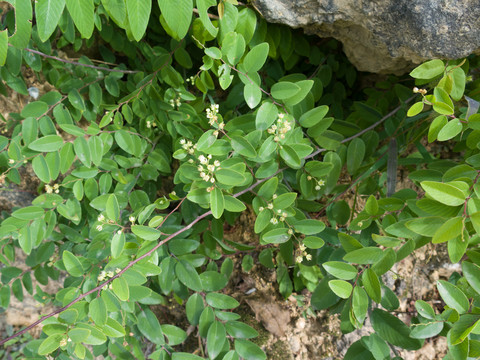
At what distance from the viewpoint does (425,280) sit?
5.67ft

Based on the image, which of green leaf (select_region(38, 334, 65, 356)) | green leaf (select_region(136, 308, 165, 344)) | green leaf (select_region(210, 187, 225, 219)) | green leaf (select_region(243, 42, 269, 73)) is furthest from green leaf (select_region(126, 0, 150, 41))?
green leaf (select_region(136, 308, 165, 344))

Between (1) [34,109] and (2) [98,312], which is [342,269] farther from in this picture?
(1) [34,109]

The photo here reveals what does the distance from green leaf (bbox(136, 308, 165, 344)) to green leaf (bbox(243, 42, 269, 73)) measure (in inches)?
34.6

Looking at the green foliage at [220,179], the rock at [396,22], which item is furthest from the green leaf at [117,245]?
the rock at [396,22]

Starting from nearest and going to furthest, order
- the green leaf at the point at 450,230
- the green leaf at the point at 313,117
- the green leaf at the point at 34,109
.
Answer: the green leaf at the point at 450,230 < the green leaf at the point at 313,117 < the green leaf at the point at 34,109

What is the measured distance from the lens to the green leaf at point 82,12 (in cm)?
86

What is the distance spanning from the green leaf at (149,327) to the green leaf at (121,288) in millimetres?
367

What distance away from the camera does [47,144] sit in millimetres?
1175

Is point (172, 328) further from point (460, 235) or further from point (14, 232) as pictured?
point (460, 235)

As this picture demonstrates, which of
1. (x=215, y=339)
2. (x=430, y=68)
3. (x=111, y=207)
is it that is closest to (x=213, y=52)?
(x=111, y=207)

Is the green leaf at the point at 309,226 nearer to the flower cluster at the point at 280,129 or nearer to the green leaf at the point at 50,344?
the flower cluster at the point at 280,129

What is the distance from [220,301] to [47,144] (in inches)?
29.5

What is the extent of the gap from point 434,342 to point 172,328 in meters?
1.17

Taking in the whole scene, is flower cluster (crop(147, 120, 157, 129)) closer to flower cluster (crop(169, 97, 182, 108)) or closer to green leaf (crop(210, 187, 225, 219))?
flower cluster (crop(169, 97, 182, 108))
